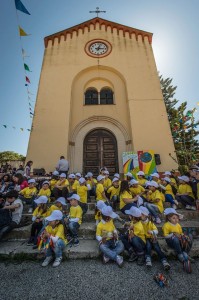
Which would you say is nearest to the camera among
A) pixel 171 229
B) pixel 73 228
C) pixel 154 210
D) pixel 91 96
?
pixel 171 229

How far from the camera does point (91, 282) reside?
102 inches

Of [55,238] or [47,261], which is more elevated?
[55,238]

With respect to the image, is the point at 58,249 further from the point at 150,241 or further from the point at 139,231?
the point at 150,241

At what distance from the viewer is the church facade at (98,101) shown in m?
9.24

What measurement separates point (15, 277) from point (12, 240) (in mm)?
1321

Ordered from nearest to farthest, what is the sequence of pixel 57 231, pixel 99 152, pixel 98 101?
pixel 57 231
pixel 99 152
pixel 98 101

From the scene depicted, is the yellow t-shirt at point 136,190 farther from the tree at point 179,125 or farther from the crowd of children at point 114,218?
the tree at point 179,125

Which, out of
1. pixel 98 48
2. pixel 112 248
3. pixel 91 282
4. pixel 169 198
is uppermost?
pixel 98 48

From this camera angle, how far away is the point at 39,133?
9.37 meters

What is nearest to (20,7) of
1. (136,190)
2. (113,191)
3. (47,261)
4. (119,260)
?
(113,191)

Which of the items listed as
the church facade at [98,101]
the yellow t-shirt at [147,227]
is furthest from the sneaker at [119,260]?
the church facade at [98,101]

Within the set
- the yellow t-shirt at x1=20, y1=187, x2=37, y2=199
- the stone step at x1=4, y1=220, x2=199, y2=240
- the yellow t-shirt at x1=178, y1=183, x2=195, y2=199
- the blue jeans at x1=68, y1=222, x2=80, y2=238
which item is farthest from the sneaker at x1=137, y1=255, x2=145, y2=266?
the yellow t-shirt at x1=20, y1=187, x2=37, y2=199

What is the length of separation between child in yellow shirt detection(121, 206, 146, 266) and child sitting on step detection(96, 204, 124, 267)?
18 centimetres

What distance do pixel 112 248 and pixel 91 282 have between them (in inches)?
32.5
